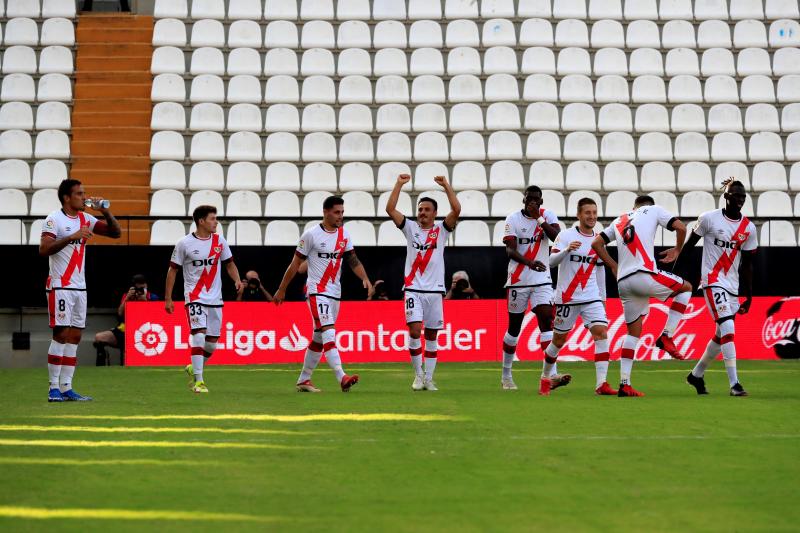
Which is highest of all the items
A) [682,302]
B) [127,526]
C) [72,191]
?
[72,191]

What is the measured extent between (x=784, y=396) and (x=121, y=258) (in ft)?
41.1

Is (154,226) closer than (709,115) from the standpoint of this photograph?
Yes

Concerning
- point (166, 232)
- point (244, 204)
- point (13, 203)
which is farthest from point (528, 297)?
point (13, 203)

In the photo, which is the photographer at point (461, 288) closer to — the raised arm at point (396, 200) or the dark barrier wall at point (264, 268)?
the dark barrier wall at point (264, 268)

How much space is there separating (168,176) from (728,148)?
1204 centimetres

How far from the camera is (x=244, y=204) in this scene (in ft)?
73.8

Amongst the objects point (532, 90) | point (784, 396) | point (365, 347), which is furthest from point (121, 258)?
point (784, 396)

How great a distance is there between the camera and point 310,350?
13414 mm

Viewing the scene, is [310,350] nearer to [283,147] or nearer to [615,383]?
[615,383]

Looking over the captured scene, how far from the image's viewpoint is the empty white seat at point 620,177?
77.3 ft

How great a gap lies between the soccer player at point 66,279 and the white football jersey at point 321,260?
238cm

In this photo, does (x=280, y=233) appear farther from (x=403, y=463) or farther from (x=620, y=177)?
(x=403, y=463)

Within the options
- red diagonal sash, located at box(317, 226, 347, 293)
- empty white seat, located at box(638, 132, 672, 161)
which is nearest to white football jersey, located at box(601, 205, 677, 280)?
red diagonal sash, located at box(317, 226, 347, 293)

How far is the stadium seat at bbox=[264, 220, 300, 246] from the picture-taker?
Result: 21.5 meters
